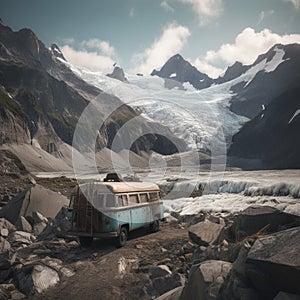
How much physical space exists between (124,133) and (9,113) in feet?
230

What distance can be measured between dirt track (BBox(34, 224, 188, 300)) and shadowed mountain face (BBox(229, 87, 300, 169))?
8970 cm

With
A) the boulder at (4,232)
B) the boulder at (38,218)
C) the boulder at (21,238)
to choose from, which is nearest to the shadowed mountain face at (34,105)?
the boulder at (38,218)

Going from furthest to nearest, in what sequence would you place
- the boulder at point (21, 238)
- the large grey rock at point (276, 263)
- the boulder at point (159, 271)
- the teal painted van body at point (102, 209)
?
the boulder at point (21, 238), the teal painted van body at point (102, 209), the boulder at point (159, 271), the large grey rock at point (276, 263)

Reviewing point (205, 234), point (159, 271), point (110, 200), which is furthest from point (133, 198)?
point (159, 271)

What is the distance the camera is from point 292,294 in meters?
4.84

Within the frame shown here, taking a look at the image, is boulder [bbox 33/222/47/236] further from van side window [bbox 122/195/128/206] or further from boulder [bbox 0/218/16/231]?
van side window [bbox 122/195/128/206]

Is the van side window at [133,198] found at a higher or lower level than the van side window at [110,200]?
lower

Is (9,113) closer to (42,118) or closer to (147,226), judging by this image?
(42,118)

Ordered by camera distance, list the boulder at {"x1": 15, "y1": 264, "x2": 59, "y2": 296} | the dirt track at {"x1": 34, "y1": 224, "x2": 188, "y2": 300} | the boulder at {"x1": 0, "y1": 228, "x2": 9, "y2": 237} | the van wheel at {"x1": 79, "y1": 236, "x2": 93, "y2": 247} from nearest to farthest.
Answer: the dirt track at {"x1": 34, "y1": 224, "x2": 188, "y2": 300}, the boulder at {"x1": 15, "y1": 264, "x2": 59, "y2": 296}, the van wheel at {"x1": 79, "y1": 236, "x2": 93, "y2": 247}, the boulder at {"x1": 0, "y1": 228, "x2": 9, "y2": 237}

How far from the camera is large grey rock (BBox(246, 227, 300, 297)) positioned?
16.1 feet

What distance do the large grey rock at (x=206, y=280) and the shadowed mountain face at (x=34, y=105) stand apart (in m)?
103

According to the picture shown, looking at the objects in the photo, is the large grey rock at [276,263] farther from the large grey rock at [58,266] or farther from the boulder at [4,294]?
the large grey rock at [58,266]

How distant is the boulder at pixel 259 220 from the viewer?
893cm

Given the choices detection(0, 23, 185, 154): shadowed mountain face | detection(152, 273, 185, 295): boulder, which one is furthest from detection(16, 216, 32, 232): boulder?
detection(0, 23, 185, 154): shadowed mountain face
